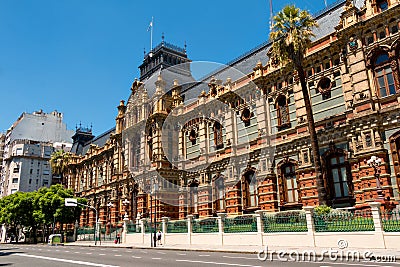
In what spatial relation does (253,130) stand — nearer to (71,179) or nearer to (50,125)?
(71,179)

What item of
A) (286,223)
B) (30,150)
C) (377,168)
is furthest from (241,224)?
(30,150)

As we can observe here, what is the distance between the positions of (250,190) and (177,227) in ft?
22.5

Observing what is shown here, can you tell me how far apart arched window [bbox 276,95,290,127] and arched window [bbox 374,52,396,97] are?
275 inches

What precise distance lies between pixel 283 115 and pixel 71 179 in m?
44.8

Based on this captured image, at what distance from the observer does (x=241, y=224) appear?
76.2ft

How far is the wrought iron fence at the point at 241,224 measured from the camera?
22.6m

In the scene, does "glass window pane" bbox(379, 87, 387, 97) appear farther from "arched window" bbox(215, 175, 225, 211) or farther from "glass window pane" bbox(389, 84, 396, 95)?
"arched window" bbox(215, 175, 225, 211)

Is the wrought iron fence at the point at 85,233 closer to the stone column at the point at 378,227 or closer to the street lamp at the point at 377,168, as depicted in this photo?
the street lamp at the point at 377,168

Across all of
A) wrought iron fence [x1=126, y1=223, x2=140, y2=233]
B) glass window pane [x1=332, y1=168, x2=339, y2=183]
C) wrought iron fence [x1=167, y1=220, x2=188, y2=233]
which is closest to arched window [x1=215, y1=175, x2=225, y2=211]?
wrought iron fence [x1=167, y1=220, x2=188, y2=233]

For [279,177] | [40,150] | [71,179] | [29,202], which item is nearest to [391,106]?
[279,177]

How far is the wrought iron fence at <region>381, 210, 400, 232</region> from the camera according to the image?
1623 centimetres

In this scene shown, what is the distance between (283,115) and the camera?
91.5ft

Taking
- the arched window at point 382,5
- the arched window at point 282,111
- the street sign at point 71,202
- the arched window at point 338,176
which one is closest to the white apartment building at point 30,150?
the street sign at point 71,202

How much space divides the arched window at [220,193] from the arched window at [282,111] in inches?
321
